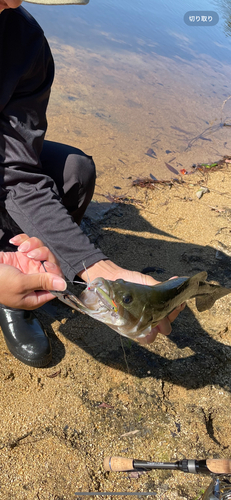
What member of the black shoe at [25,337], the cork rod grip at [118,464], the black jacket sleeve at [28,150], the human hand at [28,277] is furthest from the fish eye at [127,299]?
the black shoe at [25,337]

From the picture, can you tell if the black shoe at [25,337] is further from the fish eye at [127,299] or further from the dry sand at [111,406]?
the fish eye at [127,299]

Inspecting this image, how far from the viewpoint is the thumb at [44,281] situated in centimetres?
172

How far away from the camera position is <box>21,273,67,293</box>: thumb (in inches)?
67.9

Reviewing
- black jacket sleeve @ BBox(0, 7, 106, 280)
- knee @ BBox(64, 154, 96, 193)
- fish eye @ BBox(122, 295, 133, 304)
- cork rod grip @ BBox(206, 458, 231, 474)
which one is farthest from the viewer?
knee @ BBox(64, 154, 96, 193)

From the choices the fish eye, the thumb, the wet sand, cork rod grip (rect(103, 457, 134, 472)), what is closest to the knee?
the wet sand

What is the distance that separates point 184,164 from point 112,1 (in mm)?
9115

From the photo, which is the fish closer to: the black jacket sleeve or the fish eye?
the fish eye

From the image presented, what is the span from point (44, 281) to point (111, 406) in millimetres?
891

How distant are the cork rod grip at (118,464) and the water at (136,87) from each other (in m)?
3.23

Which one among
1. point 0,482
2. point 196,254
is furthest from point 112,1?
point 0,482

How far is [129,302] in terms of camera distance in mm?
1699

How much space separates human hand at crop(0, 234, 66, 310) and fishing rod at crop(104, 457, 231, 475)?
2.71ft

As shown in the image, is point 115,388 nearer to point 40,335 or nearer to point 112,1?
point 40,335

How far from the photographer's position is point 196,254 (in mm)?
3387
